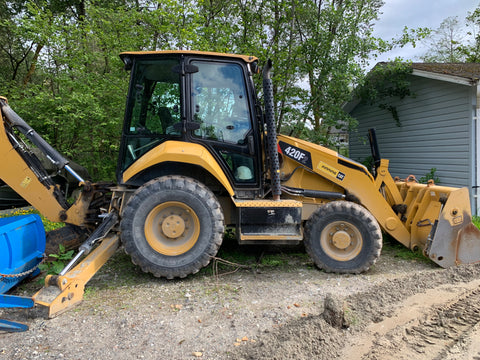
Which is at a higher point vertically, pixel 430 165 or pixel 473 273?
pixel 430 165

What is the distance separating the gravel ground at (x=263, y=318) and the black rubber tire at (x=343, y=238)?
6.6 inches

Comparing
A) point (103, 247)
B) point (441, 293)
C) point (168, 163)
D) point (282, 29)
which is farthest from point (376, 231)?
point (282, 29)

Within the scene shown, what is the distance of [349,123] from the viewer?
1041 centimetres

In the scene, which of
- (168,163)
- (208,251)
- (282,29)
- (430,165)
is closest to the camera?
(208,251)

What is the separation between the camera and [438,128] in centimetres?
889

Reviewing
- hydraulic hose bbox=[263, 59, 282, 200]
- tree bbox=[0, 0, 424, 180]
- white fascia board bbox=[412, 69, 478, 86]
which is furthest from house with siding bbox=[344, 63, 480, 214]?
hydraulic hose bbox=[263, 59, 282, 200]

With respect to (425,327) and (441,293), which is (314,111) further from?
(425,327)

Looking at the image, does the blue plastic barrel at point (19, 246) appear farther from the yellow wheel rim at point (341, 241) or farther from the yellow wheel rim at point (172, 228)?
the yellow wheel rim at point (341, 241)

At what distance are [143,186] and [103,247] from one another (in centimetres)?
84

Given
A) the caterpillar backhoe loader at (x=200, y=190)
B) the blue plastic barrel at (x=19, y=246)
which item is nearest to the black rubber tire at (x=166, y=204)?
the caterpillar backhoe loader at (x=200, y=190)

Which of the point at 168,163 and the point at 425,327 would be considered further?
the point at 168,163

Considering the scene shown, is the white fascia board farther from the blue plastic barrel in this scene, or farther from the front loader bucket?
the blue plastic barrel

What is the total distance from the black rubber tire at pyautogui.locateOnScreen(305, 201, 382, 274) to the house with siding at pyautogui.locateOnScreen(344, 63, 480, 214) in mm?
4927

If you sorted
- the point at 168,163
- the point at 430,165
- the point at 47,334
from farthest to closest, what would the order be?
the point at 430,165, the point at 168,163, the point at 47,334
